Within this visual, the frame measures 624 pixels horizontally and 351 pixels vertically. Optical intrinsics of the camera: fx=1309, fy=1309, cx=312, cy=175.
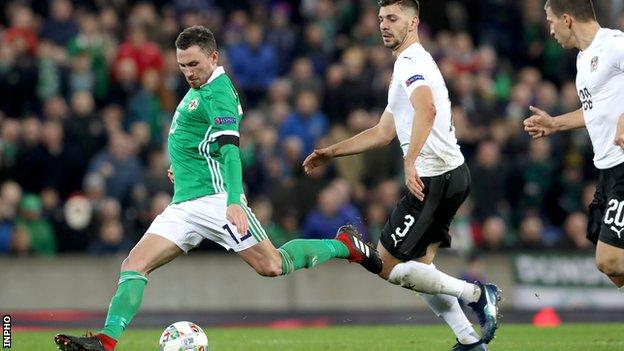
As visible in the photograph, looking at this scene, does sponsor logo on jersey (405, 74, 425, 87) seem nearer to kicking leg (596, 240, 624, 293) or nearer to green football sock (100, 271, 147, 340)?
kicking leg (596, 240, 624, 293)

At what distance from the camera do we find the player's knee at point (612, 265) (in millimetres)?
9609

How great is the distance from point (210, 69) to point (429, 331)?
483 cm

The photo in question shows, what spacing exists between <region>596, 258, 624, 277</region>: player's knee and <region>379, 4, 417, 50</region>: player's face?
2309 millimetres

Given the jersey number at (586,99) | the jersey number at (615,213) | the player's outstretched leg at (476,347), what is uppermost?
the jersey number at (586,99)

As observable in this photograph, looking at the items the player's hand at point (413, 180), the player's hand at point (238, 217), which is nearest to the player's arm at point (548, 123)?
the player's hand at point (413, 180)

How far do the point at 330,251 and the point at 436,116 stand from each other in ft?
4.43

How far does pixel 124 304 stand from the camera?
31.2 feet

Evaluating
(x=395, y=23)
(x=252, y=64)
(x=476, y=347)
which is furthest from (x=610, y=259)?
(x=252, y=64)

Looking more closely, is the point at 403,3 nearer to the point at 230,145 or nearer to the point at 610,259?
the point at 230,145

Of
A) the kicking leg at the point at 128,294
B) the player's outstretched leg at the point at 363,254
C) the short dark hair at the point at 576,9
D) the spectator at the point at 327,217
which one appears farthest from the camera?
the spectator at the point at 327,217

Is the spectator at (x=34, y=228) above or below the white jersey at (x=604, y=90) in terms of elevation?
below

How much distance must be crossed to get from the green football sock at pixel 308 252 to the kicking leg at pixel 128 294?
825 mm

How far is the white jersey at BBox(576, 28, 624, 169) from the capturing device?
972cm

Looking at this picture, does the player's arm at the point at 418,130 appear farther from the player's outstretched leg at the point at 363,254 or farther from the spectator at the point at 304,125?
the spectator at the point at 304,125
